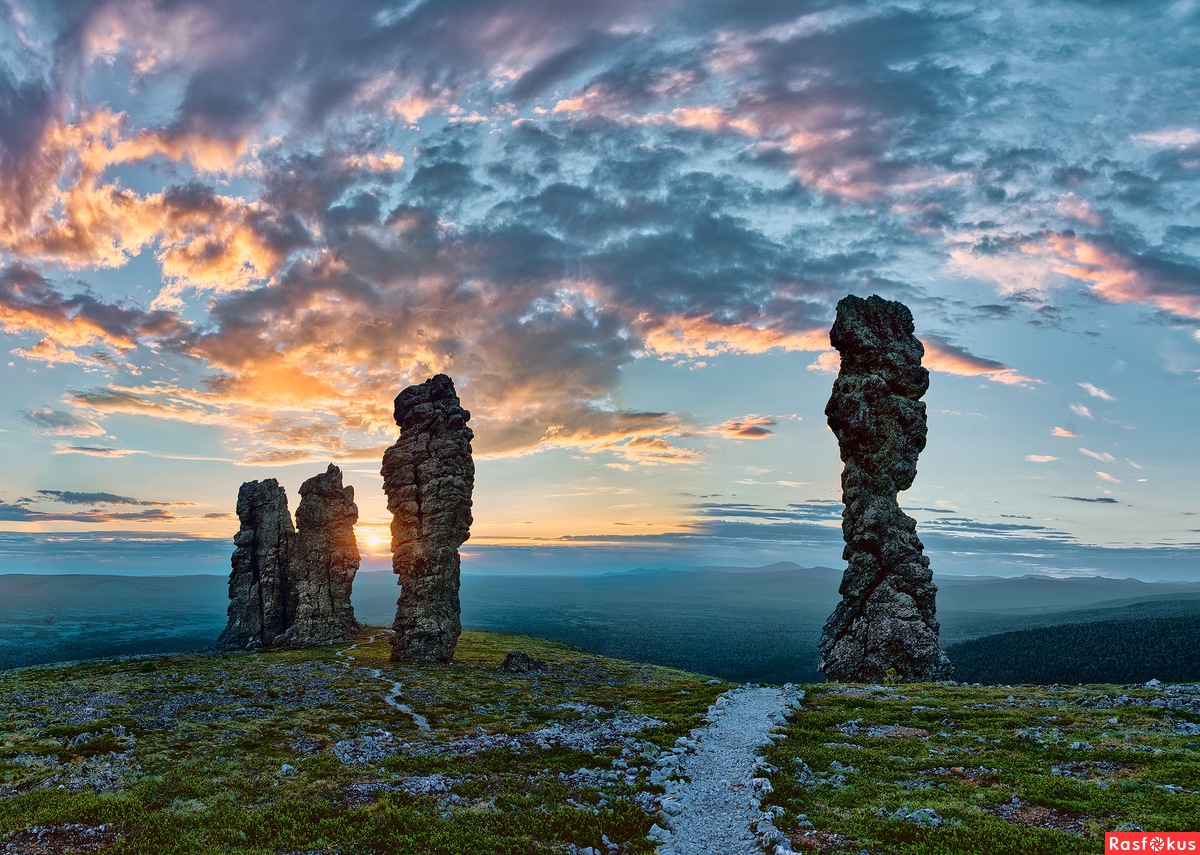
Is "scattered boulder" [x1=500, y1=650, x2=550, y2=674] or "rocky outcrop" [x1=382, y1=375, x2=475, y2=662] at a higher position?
"rocky outcrop" [x1=382, y1=375, x2=475, y2=662]

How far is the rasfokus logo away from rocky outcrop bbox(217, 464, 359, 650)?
403 feet

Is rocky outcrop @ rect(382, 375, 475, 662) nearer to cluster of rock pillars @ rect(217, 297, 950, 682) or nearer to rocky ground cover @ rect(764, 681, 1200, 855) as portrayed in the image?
cluster of rock pillars @ rect(217, 297, 950, 682)

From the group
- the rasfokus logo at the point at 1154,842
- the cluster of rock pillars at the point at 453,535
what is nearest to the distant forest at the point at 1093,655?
the cluster of rock pillars at the point at 453,535

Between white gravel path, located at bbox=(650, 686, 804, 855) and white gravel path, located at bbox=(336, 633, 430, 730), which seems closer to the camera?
white gravel path, located at bbox=(650, 686, 804, 855)

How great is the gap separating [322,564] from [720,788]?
110 m

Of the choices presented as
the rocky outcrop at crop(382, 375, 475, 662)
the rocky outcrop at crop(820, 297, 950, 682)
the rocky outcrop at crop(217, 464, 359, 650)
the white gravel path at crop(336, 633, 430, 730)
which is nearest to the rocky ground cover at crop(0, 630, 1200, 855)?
the white gravel path at crop(336, 633, 430, 730)

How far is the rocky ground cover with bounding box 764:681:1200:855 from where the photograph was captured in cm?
2383

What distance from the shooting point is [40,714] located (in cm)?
5353

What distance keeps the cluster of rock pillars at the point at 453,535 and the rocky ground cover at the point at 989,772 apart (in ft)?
→ 66.8

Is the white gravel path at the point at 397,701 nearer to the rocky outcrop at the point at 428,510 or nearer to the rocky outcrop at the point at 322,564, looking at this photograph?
the rocky outcrop at the point at 428,510

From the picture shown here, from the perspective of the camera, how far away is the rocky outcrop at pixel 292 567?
383ft

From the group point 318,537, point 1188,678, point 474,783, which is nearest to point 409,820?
point 474,783

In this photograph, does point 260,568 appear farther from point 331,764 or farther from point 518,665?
point 331,764

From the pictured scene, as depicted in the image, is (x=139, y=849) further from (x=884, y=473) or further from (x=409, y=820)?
(x=884, y=473)
